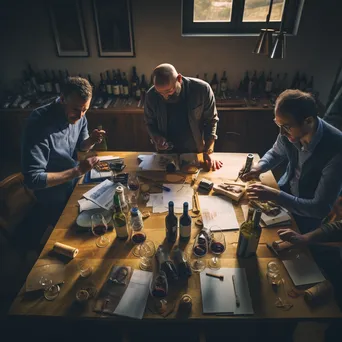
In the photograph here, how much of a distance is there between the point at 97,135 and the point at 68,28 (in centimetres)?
209

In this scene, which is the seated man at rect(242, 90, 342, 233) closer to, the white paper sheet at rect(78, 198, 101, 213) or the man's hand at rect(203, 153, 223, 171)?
the man's hand at rect(203, 153, 223, 171)

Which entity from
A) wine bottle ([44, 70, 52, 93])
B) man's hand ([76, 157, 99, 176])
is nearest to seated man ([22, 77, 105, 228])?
man's hand ([76, 157, 99, 176])

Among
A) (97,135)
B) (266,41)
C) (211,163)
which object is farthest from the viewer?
(97,135)

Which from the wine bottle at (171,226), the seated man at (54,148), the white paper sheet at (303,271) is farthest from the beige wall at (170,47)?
the wine bottle at (171,226)

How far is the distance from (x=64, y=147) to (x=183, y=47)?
2305 mm

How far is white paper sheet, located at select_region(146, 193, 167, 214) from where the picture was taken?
6.21 ft

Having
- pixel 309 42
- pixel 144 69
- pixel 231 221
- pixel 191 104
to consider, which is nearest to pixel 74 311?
pixel 231 221

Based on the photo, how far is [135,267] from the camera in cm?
157

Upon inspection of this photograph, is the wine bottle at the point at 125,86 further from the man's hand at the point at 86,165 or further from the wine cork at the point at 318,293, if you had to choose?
the wine cork at the point at 318,293

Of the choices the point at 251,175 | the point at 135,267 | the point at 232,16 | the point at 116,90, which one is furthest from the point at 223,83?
the point at 135,267

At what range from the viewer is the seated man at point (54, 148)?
79.0 inches

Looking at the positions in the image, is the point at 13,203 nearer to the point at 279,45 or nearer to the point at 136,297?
the point at 136,297

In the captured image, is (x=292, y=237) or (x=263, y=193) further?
(x=263, y=193)

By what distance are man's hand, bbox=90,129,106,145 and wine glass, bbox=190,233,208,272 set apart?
1256mm
